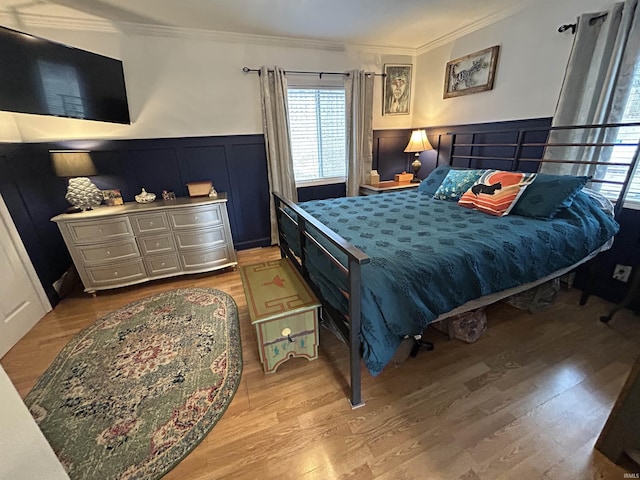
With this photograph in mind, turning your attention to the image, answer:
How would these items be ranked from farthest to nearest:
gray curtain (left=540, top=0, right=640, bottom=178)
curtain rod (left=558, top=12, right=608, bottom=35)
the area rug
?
1. curtain rod (left=558, top=12, right=608, bottom=35)
2. gray curtain (left=540, top=0, right=640, bottom=178)
3. the area rug

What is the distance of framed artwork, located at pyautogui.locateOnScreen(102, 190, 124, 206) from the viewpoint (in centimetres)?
277

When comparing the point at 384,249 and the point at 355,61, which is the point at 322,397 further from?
the point at 355,61

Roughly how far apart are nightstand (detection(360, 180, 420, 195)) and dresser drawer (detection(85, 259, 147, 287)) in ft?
9.13

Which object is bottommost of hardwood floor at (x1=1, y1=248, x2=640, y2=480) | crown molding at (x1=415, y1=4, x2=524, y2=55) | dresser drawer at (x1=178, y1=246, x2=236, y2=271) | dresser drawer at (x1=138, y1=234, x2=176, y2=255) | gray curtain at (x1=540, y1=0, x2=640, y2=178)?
hardwood floor at (x1=1, y1=248, x2=640, y2=480)

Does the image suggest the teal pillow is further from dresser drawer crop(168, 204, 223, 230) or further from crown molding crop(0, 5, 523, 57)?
dresser drawer crop(168, 204, 223, 230)

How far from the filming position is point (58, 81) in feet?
7.00

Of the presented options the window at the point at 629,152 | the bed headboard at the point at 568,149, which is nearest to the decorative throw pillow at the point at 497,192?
the bed headboard at the point at 568,149

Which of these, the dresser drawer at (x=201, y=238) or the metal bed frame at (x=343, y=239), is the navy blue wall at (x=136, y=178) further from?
the metal bed frame at (x=343, y=239)

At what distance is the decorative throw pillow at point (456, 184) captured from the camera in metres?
2.46

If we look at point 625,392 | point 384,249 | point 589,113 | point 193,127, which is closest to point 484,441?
point 625,392

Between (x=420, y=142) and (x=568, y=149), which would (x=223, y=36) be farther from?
(x=568, y=149)

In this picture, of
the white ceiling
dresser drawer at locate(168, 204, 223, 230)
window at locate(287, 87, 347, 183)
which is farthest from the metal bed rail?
the white ceiling

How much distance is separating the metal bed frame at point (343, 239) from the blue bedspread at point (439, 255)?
91 mm

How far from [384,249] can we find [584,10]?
252cm
